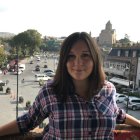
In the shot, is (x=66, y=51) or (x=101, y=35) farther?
(x=101, y=35)

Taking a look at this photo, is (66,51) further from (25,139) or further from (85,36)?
(25,139)

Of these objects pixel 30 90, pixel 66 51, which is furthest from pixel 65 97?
pixel 30 90

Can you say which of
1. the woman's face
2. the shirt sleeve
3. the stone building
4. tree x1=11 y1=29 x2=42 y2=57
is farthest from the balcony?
the stone building

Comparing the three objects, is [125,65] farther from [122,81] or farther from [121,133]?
[121,133]

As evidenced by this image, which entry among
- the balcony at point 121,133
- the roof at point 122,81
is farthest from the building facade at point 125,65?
the balcony at point 121,133

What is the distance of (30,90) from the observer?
44.0 meters

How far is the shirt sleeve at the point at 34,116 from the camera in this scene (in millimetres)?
3301

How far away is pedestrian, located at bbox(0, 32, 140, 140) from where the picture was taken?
126 inches

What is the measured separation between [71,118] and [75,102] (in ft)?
0.59

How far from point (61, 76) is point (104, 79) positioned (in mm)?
467

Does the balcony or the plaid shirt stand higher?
the plaid shirt

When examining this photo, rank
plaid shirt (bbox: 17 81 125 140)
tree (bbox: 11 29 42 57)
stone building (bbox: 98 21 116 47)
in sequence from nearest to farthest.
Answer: plaid shirt (bbox: 17 81 125 140)
tree (bbox: 11 29 42 57)
stone building (bbox: 98 21 116 47)

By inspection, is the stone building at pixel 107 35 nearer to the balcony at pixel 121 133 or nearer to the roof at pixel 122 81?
the roof at pixel 122 81

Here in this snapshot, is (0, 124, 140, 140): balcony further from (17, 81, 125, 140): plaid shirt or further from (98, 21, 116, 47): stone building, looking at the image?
(98, 21, 116, 47): stone building
